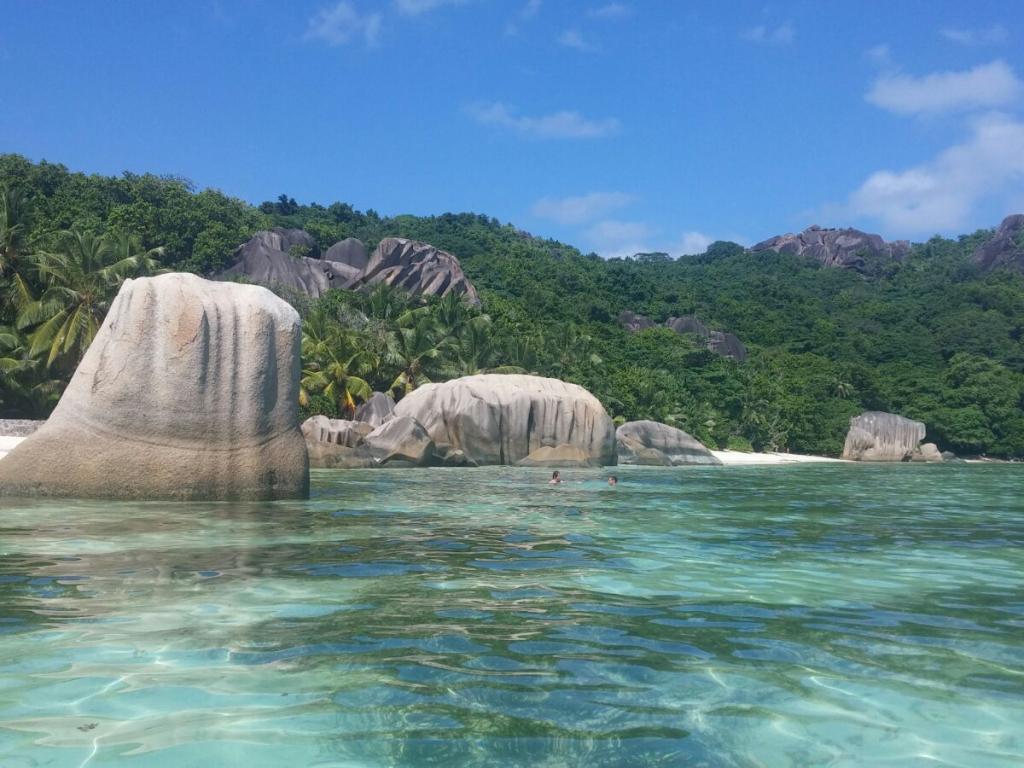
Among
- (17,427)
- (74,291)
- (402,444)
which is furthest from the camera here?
(74,291)

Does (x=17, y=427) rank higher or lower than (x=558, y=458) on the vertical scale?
higher

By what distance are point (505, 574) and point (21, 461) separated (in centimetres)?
750

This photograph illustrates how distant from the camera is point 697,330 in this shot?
212ft

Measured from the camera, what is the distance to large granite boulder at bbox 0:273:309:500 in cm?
1090

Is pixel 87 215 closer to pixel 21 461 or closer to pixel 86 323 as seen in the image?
pixel 86 323

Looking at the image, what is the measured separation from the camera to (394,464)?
83.1 feet

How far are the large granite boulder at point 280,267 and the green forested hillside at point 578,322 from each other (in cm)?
195

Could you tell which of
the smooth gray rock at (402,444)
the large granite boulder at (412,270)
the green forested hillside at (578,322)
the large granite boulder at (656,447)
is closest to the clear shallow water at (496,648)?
the smooth gray rock at (402,444)

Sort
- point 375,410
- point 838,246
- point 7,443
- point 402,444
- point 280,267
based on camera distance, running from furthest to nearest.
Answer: point 838,246
point 280,267
point 375,410
point 402,444
point 7,443

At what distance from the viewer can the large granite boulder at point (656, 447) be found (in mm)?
33469

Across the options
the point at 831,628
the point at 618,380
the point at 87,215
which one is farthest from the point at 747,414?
the point at 831,628

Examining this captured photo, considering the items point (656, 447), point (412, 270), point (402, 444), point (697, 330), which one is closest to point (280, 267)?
point (412, 270)

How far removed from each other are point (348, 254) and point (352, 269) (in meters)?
2.75

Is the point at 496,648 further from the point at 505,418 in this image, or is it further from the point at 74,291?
the point at 74,291
